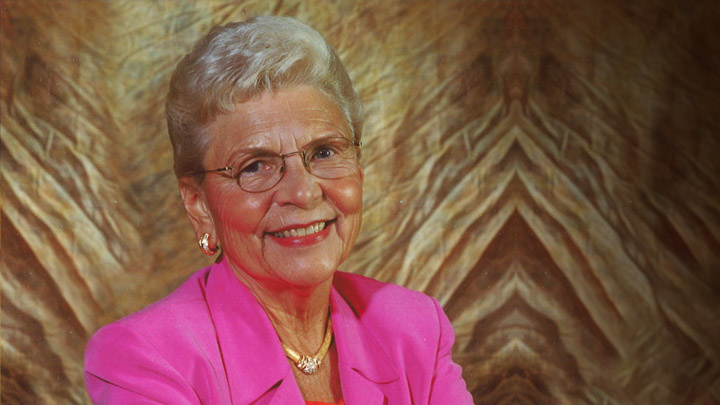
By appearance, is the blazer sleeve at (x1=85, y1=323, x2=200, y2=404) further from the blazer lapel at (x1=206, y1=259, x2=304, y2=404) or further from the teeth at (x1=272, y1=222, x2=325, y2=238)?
the teeth at (x1=272, y1=222, x2=325, y2=238)

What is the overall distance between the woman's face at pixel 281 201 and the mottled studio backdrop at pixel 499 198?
1.29 ft

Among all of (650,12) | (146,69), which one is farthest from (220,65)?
(650,12)

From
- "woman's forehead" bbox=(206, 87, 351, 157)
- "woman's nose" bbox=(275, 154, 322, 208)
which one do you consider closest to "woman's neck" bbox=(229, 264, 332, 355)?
"woman's nose" bbox=(275, 154, 322, 208)

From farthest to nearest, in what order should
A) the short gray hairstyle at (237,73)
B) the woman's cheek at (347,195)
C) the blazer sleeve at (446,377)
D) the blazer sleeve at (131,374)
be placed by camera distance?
the blazer sleeve at (446,377) → the woman's cheek at (347,195) → the short gray hairstyle at (237,73) → the blazer sleeve at (131,374)

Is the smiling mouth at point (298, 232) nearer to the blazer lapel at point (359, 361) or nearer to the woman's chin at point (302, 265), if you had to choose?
the woman's chin at point (302, 265)

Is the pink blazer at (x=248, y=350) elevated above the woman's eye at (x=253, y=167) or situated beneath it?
situated beneath

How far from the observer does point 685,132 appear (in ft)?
8.60

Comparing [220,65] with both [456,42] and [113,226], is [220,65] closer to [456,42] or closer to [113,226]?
[113,226]

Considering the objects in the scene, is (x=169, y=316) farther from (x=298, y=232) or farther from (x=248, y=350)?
(x=298, y=232)

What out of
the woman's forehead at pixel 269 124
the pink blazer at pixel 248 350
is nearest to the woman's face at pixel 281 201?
the woman's forehead at pixel 269 124

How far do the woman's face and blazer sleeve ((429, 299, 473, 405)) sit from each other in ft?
1.50

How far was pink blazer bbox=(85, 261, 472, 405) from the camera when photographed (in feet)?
6.25

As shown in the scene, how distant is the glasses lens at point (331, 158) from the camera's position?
2066 mm

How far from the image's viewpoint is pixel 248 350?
6.73 ft
